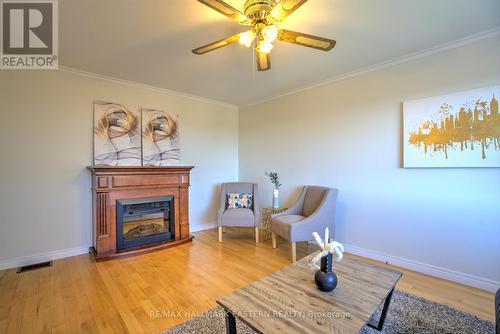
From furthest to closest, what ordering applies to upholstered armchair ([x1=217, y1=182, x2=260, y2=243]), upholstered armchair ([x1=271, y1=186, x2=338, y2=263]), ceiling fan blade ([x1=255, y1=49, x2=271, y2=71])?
upholstered armchair ([x1=217, y1=182, x2=260, y2=243]) → upholstered armchair ([x1=271, y1=186, x2=338, y2=263]) → ceiling fan blade ([x1=255, y1=49, x2=271, y2=71])

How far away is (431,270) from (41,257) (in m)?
4.64

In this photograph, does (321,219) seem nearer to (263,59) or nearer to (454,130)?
(454,130)

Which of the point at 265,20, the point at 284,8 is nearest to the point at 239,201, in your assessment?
the point at 265,20

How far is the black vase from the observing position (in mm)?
1414

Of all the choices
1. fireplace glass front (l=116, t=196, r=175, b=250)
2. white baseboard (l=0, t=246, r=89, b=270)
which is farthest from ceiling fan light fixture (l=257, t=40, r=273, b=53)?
Result: white baseboard (l=0, t=246, r=89, b=270)

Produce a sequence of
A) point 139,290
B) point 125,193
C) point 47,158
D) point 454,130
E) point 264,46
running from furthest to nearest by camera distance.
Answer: point 125,193, point 47,158, point 454,130, point 139,290, point 264,46

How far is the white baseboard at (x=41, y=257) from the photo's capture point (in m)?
2.66

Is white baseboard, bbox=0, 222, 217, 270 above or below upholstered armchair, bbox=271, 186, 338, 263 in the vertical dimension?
below

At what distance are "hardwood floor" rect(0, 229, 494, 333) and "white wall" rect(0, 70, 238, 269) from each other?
0.36 metres

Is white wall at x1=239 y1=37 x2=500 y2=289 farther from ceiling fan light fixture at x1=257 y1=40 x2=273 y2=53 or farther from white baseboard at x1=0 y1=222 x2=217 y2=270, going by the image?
white baseboard at x1=0 y1=222 x2=217 y2=270

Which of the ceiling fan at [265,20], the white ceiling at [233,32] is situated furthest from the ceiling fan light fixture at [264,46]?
the white ceiling at [233,32]

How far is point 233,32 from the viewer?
2.23 meters

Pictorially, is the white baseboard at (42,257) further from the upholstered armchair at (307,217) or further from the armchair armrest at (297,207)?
the armchair armrest at (297,207)

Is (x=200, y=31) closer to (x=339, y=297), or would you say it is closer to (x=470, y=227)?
(x=339, y=297)
